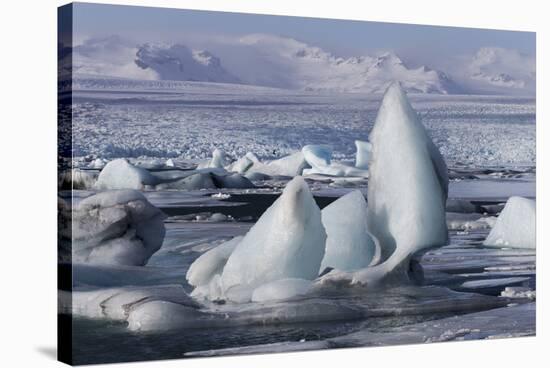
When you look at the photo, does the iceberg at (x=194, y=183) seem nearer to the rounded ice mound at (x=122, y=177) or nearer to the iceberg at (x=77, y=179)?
the rounded ice mound at (x=122, y=177)

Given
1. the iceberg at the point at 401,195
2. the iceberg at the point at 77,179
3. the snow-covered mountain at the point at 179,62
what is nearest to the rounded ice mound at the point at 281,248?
the iceberg at the point at 401,195

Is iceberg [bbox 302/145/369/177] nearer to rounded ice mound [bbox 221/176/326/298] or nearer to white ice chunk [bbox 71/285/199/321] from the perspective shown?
rounded ice mound [bbox 221/176/326/298]

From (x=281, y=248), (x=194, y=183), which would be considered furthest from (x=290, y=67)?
(x=281, y=248)

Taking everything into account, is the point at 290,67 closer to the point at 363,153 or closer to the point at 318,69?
the point at 318,69

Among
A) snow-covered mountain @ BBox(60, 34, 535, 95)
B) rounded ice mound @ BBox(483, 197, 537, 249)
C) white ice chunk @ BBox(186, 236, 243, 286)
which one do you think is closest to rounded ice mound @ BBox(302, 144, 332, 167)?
snow-covered mountain @ BBox(60, 34, 535, 95)

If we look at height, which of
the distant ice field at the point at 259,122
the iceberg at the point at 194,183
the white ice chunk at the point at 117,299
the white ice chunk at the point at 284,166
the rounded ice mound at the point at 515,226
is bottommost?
the white ice chunk at the point at 117,299

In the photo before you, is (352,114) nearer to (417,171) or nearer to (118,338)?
(417,171)
